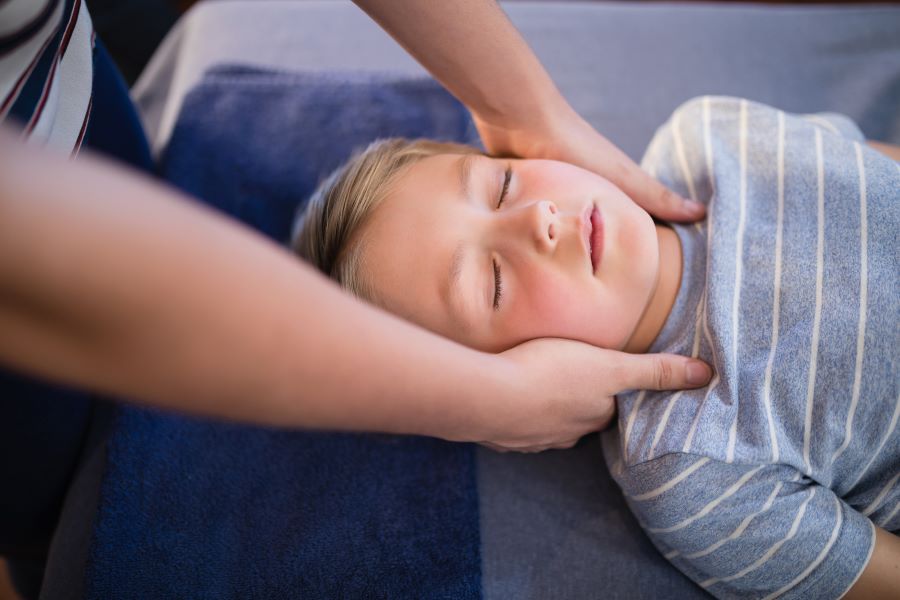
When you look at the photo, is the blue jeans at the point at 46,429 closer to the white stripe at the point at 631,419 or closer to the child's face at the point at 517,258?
the child's face at the point at 517,258

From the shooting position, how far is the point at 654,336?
1.03m

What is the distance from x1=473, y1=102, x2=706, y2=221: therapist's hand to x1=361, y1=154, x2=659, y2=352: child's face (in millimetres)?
51

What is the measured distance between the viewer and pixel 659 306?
1028mm

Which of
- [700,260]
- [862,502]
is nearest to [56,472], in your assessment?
[700,260]

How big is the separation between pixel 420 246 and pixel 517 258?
148mm

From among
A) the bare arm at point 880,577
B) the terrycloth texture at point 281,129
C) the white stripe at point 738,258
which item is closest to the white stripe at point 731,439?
the white stripe at point 738,258

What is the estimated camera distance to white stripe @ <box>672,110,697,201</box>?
3.68ft

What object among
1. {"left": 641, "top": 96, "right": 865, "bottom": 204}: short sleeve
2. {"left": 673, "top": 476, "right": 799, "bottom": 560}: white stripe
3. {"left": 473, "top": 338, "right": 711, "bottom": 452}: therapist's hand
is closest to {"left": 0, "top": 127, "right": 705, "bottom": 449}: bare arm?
{"left": 473, "top": 338, "right": 711, "bottom": 452}: therapist's hand

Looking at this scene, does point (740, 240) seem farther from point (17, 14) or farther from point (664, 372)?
point (17, 14)

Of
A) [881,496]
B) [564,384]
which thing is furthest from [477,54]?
[881,496]

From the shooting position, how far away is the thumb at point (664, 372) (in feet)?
2.88

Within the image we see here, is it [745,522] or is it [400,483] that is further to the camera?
[400,483]

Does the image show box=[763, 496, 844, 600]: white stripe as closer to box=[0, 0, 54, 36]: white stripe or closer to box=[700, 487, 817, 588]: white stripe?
box=[700, 487, 817, 588]: white stripe

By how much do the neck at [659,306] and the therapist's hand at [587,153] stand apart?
9 cm
